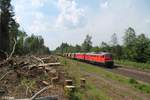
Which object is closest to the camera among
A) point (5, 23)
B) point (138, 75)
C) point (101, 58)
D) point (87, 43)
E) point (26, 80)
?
point (26, 80)

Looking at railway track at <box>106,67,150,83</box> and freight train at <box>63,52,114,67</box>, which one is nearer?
railway track at <box>106,67,150,83</box>

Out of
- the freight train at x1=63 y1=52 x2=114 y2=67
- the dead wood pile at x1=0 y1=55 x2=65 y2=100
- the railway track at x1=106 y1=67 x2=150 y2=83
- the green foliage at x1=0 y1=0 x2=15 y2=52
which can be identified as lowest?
the railway track at x1=106 y1=67 x2=150 y2=83

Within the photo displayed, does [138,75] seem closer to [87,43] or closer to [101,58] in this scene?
[101,58]

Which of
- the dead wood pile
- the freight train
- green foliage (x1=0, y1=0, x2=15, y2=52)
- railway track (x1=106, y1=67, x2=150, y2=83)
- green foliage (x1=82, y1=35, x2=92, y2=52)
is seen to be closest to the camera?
the dead wood pile

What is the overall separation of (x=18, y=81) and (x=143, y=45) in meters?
59.7

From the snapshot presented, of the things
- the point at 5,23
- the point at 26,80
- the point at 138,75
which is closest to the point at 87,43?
the point at 5,23

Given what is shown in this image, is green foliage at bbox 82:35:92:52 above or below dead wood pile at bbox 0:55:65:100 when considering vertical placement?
above

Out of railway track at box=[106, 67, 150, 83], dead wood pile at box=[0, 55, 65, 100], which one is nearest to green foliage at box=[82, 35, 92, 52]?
railway track at box=[106, 67, 150, 83]

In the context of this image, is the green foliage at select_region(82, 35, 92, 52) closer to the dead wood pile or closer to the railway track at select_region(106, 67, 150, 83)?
the railway track at select_region(106, 67, 150, 83)

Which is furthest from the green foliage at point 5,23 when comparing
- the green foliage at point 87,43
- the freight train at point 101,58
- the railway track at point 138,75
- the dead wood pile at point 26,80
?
the green foliage at point 87,43

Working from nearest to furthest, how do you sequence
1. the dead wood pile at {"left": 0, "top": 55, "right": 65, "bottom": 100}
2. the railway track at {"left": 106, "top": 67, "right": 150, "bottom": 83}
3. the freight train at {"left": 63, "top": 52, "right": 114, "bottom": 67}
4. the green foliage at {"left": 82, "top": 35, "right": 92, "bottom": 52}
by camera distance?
the dead wood pile at {"left": 0, "top": 55, "right": 65, "bottom": 100}, the railway track at {"left": 106, "top": 67, "right": 150, "bottom": 83}, the freight train at {"left": 63, "top": 52, "right": 114, "bottom": 67}, the green foliage at {"left": 82, "top": 35, "right": 92, "bottom": 52}

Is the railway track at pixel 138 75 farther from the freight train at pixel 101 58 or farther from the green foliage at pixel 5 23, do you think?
the green foliage at pixel 5 23

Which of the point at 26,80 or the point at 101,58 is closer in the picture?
the point at 26,80

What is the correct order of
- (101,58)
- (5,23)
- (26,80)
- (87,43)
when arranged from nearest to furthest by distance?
(26,80) → (101,58) → (5,23) → (87,43)
